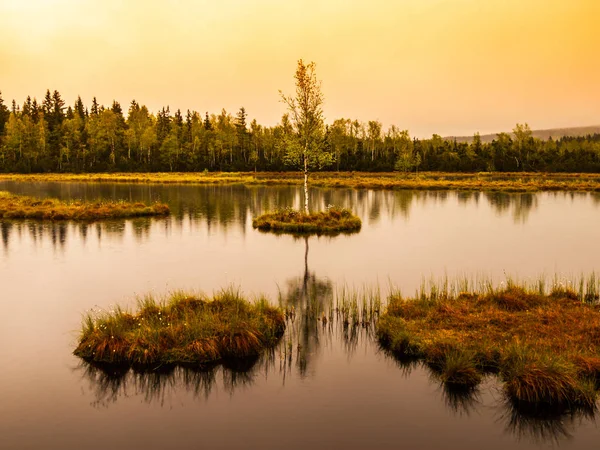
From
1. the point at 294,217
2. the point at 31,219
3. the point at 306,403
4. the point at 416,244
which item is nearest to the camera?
the point at 306,403

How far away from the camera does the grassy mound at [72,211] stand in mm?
50312

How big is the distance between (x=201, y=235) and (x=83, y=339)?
24979mm

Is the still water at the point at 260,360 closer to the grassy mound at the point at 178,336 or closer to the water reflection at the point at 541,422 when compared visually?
the water reflection at the point at 541,422

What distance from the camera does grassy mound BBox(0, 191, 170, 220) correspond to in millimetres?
50312

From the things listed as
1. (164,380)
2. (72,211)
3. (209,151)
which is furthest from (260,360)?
(209,151)

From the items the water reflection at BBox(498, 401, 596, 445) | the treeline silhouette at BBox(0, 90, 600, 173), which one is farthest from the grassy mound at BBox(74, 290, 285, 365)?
the treeline silhouette at BBox(0, 90, 600, 173)

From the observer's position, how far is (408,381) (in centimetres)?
1424

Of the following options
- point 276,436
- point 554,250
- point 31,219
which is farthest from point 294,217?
point 276,436

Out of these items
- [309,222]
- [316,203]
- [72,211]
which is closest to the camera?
[309,222]

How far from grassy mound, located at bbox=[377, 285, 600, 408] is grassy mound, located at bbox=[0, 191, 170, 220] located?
132 feet

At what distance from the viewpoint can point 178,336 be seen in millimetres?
15844

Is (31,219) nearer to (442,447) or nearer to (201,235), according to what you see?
(201,235)

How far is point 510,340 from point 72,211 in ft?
155

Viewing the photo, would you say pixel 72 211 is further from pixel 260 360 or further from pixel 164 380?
pixel 260 360
